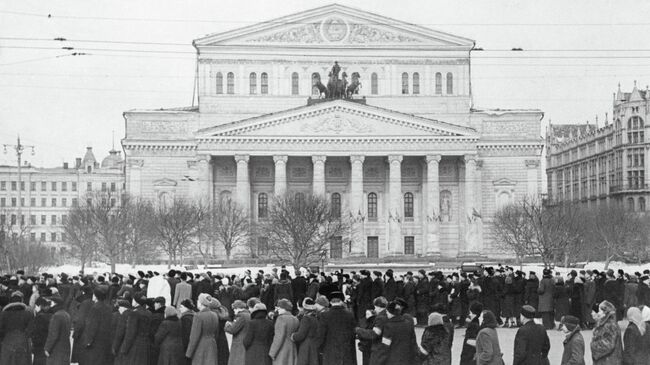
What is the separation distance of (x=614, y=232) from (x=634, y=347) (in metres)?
59.1

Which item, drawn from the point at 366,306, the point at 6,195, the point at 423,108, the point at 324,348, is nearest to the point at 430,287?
the point at 366,306

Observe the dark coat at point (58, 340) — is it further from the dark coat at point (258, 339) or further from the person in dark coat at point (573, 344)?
the person in dark coat at point (573, 344)

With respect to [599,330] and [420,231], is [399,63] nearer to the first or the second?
[420,231]

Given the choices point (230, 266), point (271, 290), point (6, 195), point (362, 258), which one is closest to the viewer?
point (271, 290)

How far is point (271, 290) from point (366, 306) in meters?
2.87

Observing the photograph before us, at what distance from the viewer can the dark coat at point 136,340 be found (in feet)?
56.3

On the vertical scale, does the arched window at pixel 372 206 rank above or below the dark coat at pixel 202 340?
above

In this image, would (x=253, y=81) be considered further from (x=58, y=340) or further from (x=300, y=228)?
(x=58, y=340)

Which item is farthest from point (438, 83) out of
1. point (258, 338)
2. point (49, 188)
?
point (258, 338)

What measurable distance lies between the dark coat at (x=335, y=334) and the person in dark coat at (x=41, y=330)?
4.84m

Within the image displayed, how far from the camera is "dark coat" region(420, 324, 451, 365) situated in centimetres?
1587

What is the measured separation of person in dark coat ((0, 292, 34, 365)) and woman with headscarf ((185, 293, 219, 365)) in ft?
9.00

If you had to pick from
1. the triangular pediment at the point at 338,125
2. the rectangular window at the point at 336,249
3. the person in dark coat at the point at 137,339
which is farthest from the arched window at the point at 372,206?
the person in dark coat at the point at 137,339

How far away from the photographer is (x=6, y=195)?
5138 inches
